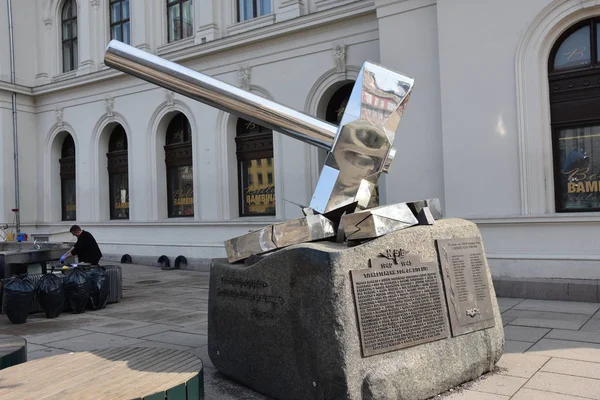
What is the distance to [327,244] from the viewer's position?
4500mm

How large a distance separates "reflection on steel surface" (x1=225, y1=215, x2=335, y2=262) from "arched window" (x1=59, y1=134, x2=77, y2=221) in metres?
16.7

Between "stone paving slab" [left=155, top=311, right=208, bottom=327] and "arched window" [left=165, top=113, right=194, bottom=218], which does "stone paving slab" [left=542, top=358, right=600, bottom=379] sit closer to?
"stone paving slab" [left=155, top=311, right=208, bottom=327]

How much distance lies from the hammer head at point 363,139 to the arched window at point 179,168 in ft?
38.0

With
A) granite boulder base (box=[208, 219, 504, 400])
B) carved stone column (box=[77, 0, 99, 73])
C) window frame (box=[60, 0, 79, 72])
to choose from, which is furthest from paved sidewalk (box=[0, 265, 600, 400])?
window frame (box=[60, 0, 79, 72])

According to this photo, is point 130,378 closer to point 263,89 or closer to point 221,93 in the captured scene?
point 221,93

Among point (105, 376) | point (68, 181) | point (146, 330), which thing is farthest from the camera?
point (68, 181)

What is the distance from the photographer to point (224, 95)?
16.2 ft

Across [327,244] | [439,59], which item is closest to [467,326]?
[327,244]

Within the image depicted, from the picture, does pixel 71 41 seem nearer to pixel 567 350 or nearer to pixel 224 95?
pixel 224 95

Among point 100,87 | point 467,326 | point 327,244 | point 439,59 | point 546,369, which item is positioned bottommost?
point 546,369

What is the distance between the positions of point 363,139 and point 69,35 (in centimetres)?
1838

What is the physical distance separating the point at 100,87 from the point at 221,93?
14337mm

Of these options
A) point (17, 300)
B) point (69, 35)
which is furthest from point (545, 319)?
point (69, 35)

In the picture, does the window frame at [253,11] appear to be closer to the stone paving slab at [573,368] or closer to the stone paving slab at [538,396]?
the stone paving slab at [573,368]
